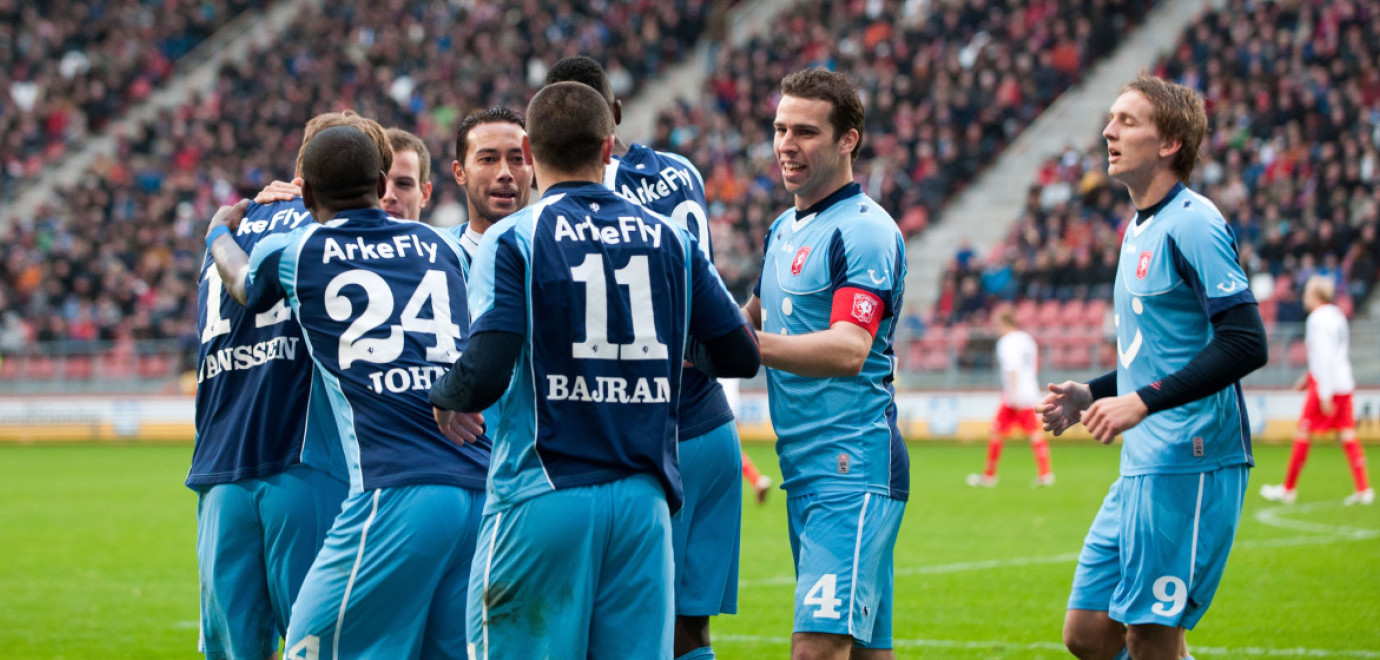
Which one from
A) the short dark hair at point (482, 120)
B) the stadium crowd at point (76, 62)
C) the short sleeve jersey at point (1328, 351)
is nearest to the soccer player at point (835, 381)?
the short dark hair at point (482, 120)

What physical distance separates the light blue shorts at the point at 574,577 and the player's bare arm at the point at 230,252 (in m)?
1.37

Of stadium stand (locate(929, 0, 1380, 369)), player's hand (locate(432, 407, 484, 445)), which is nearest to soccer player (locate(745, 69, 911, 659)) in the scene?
player's hand (locate(432, 407, 484, 445))

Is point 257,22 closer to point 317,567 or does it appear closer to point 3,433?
point 3,433

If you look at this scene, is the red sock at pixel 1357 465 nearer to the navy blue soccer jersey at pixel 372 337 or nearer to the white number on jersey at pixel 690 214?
the white number on jersey at pixel 690 214

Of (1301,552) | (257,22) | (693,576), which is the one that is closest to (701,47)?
(257,22)

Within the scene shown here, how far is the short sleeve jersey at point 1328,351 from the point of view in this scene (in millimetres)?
15766

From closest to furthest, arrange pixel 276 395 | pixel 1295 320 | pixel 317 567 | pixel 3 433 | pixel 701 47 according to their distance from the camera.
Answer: pixel 317 567 → pixel 276 395 → pixel 1295 320 → pixel 3 433 → pixel 701 47

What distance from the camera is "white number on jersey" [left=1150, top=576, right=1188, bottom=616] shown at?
16.6 ft

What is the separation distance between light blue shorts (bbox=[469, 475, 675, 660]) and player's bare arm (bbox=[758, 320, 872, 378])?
0.70 meters

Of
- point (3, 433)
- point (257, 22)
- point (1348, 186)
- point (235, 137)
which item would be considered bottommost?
point (3, 433)

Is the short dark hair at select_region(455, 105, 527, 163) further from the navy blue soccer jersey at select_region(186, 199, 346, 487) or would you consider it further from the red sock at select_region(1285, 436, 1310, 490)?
the red sock at select_region(1285, 436, 1310, 490)

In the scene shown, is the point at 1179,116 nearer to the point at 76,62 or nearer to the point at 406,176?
the point at 406,176

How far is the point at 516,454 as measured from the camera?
415 centimetres

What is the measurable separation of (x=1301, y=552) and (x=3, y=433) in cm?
2710
